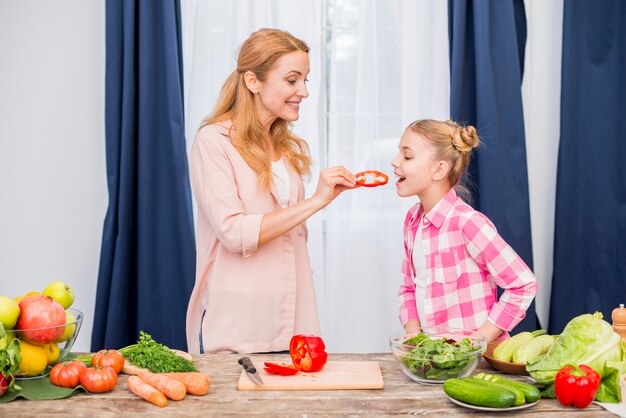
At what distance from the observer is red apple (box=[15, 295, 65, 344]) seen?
178cm

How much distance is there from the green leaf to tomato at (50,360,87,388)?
1cm

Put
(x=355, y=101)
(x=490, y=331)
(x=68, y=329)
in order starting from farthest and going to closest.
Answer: (x=355, y=101), (x=490, y=331), (x=68, y=329)

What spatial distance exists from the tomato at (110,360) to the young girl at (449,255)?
94 cm

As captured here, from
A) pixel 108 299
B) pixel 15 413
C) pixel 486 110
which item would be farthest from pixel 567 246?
pixel 15 413

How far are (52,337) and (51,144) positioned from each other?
7.71 feet

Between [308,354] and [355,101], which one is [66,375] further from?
[355,101]

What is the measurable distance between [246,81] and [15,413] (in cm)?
137

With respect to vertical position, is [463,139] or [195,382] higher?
[463,139]

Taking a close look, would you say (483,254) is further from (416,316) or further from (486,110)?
(486,110)

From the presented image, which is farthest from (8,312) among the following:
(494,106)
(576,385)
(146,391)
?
(494,106)

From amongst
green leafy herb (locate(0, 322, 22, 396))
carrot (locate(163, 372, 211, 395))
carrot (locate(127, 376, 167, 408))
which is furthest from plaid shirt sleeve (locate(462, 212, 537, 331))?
green leafy herb (locate(0, 322, 22, 396))

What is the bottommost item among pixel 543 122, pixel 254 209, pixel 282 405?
pixel 282 405

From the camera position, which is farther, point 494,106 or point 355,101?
point 355,101

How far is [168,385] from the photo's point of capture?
1757mm
